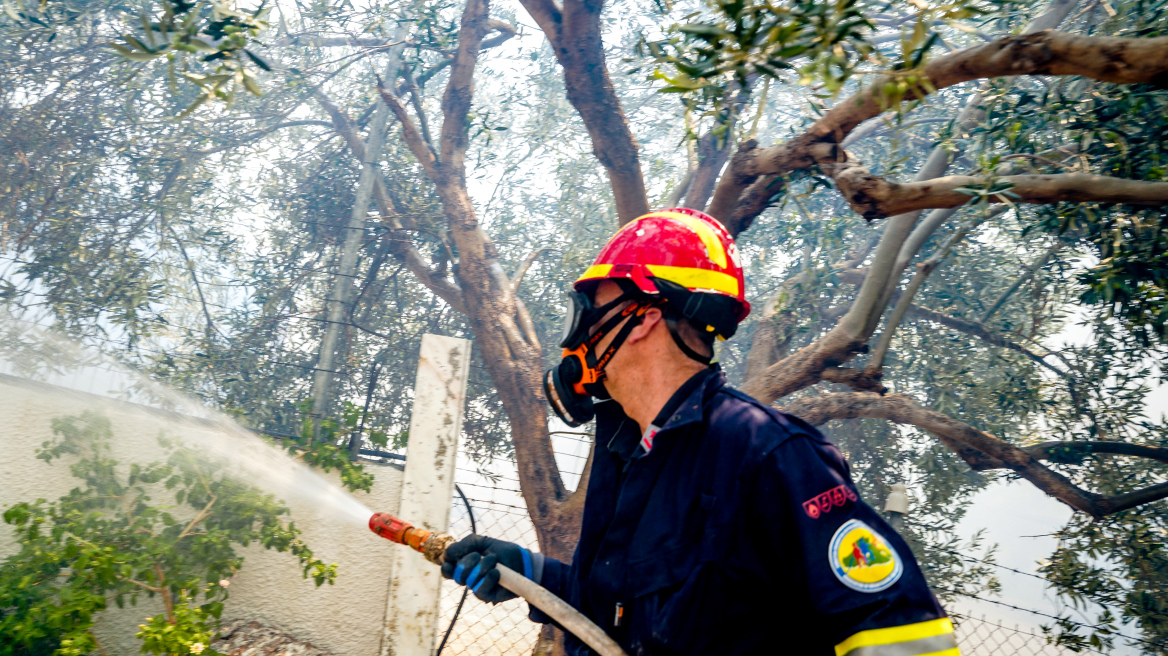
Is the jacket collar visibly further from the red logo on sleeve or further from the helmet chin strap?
the red logo on sleeve

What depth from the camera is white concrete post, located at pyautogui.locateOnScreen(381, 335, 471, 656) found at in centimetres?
450

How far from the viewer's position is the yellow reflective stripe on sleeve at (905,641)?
1374 millimetres

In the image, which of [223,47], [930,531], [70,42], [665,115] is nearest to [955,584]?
[930,531]

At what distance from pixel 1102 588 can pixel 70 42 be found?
1285 centimetres

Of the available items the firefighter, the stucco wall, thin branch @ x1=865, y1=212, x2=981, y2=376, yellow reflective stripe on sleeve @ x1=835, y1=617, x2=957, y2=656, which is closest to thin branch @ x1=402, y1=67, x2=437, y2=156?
the stucco wall

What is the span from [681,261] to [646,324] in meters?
0.24

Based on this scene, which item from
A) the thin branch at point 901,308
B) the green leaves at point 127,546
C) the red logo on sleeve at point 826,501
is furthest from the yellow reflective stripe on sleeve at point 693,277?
the green leaves at point 127,546

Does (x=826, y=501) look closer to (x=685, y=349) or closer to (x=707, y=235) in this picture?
(x=685, y=349)

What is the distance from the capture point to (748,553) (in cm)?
163

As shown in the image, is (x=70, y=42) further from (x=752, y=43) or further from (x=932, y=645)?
(x=932, y=645)

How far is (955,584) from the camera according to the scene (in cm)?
745

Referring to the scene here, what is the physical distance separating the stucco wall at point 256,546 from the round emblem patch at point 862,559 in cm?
476

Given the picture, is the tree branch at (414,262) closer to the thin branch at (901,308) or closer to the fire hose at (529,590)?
the thin branch at (901,308)

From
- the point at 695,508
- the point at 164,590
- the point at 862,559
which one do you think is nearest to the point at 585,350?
the point at 695,508
